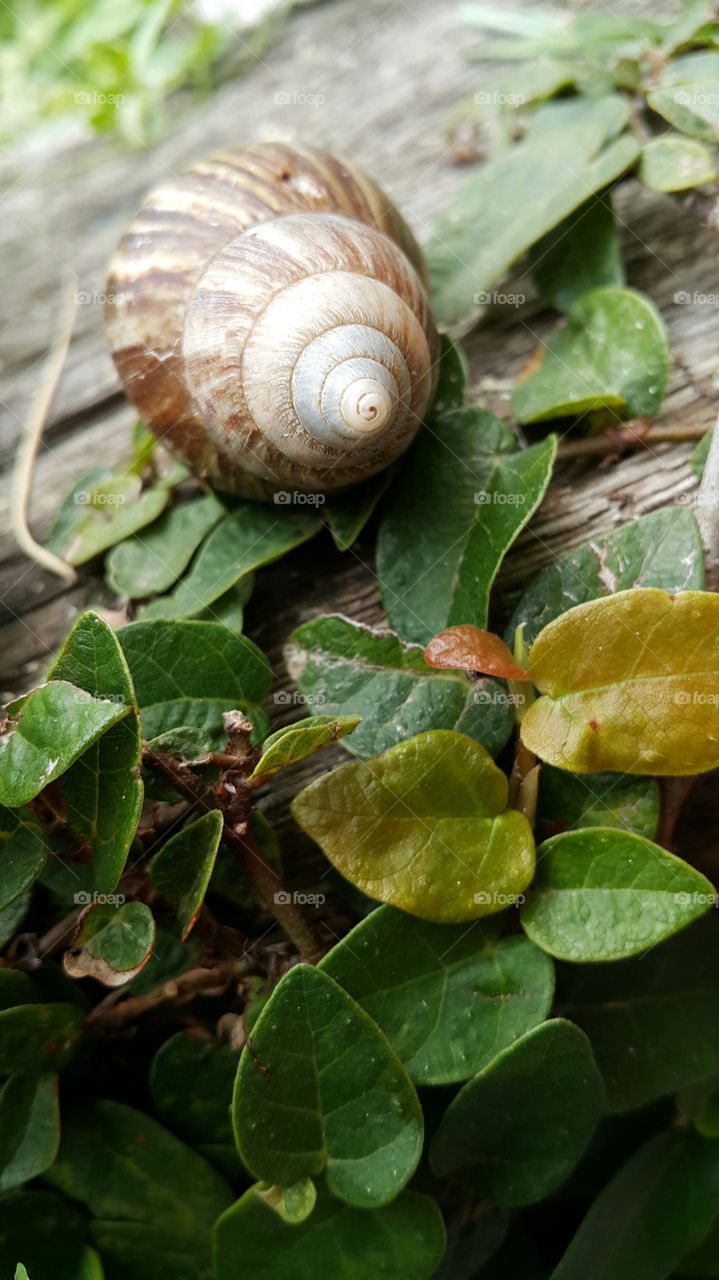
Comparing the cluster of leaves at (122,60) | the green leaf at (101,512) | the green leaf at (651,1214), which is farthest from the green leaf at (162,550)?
the cluster of leaves at (122,60)

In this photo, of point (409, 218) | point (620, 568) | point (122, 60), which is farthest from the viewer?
point (122, 60)

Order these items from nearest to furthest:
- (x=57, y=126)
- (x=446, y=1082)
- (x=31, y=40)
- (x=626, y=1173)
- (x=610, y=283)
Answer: (x=446, y=1082) → (x=626, y=1173) → (x=610, y=283) → (x=57, y=126) → (x=31, y=40)

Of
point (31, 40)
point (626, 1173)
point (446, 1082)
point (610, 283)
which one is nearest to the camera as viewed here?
point (446, 1082)


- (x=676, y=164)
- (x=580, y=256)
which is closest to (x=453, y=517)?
(x=580, y=256)

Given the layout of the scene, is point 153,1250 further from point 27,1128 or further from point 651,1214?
point 651,1214

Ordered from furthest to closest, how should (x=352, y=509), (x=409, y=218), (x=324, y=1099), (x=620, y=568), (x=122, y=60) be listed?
(x=122, y=60)
(x=409, y=218)
(x=352, y=509)
(x=620, y=568)
(x=324, y=1099)

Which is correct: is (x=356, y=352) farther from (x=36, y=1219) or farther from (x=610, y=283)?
(x=36, y=1219)

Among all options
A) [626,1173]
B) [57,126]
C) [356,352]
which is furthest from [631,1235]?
[57,126]
